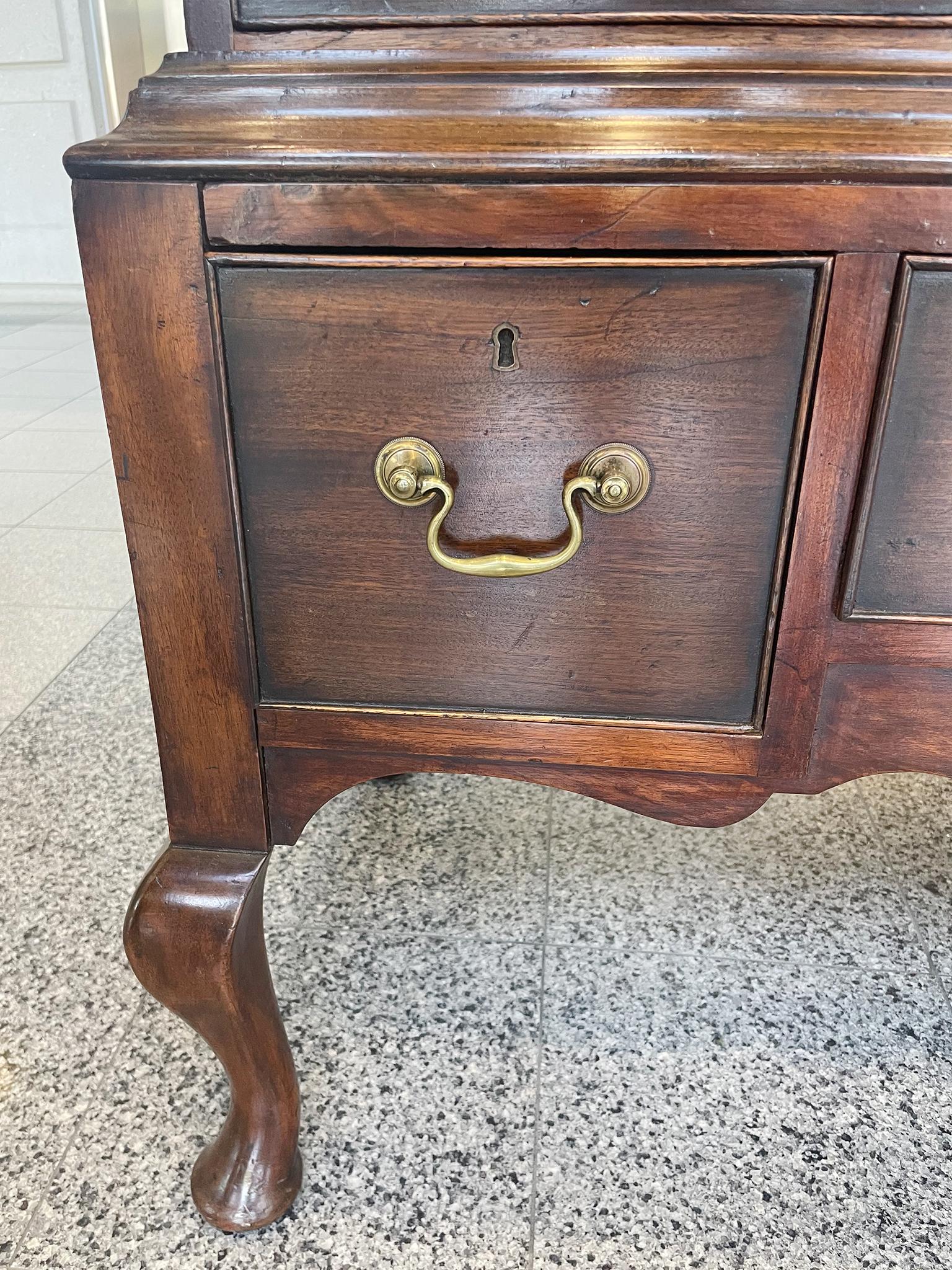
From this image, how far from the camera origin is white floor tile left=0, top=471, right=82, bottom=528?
2.22 meters

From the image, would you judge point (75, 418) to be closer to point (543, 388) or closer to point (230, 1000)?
point (230, 1000)

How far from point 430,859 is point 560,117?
0.82 meters

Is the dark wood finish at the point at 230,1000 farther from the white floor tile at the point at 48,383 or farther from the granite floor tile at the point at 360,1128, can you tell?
the white floor tile at the point at 48,383

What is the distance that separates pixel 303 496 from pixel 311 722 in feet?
0.45

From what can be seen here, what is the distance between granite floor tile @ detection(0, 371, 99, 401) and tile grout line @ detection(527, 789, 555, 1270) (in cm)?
265

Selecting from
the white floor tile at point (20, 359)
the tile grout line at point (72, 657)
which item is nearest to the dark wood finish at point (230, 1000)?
the tile grout line at point (72, 657)

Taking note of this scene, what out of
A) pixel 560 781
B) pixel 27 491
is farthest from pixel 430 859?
pixel 27 491

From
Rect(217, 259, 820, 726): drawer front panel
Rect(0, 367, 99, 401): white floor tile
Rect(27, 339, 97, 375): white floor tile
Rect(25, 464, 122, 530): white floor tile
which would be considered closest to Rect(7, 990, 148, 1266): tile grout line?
Rect(217, 259, 820, 726): drawer front panel

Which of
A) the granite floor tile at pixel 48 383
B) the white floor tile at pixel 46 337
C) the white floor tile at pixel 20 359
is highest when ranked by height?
the granite floor tile at pixel 48 383

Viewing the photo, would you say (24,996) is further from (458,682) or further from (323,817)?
(458,682)

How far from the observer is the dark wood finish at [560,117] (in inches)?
17.7

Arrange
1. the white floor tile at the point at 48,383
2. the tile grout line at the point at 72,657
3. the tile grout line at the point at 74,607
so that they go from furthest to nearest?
the white floor tile at the point at 48,383
the tile grout line at the point at 74,607
the tile grout line at the point at 72,657

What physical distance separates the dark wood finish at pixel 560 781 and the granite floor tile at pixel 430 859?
44 cm

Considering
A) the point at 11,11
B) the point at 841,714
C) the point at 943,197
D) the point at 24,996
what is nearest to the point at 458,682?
the point at 841,714
